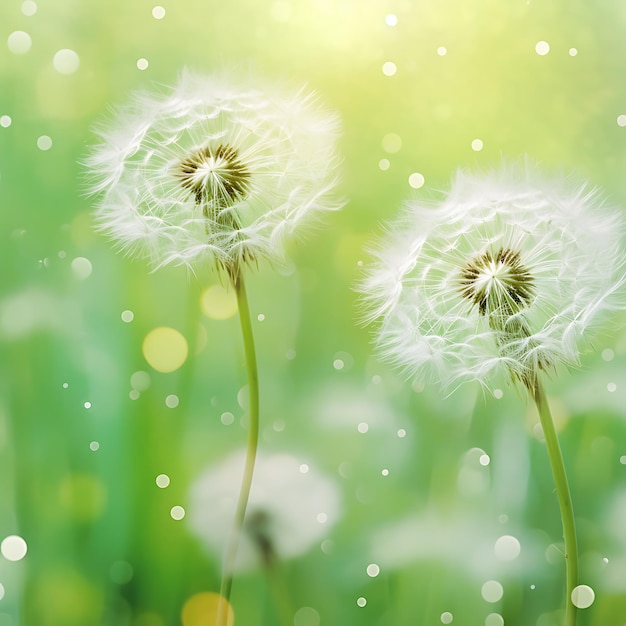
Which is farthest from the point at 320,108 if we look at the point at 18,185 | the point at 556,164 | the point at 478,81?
the point at 18,185

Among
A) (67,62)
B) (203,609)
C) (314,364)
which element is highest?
(67,62)

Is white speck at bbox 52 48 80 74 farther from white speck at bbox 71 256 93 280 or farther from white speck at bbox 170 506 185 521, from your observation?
white speck at bbox 170 506 185 521

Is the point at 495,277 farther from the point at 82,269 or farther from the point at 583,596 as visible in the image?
the point at 82,269

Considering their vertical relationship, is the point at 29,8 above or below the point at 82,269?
above

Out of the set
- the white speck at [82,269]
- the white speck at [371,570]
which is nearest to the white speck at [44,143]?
the white speck at [82,269]

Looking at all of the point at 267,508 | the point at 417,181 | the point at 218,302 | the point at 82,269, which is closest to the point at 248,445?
the point at 267,508

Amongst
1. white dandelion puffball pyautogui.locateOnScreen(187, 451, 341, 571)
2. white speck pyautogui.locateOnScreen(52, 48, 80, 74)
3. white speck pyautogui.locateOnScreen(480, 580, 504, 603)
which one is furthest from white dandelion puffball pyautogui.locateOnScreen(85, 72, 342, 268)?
white speck pyautogui.locateOnScreen(480, 580, 504, 603)
